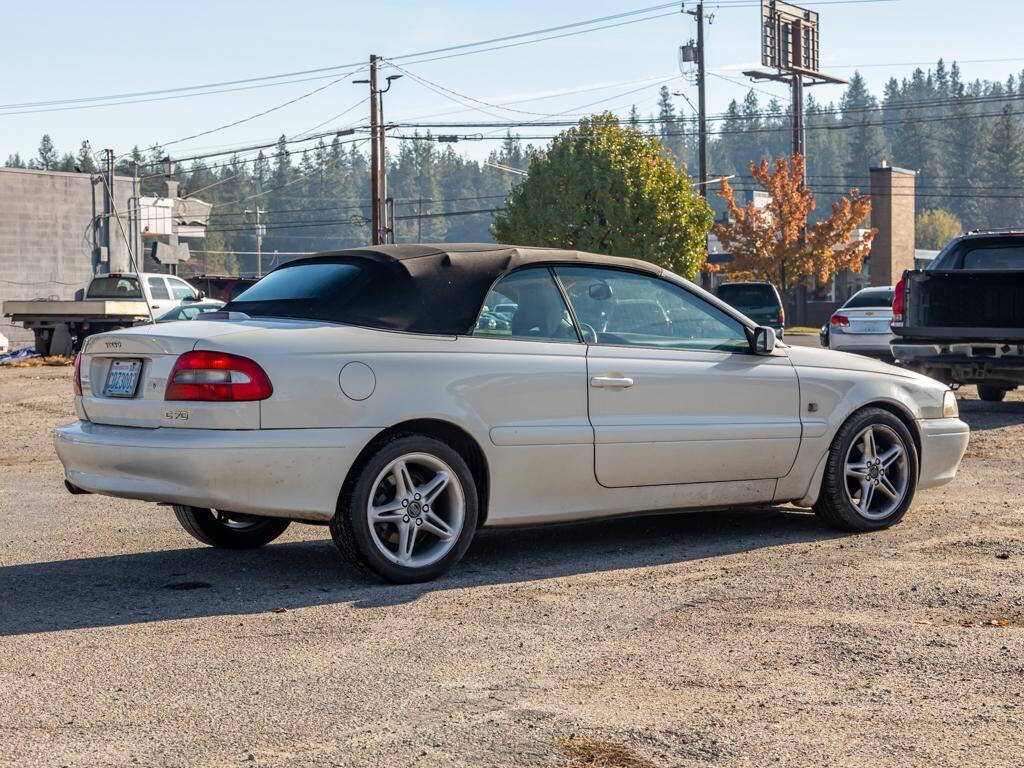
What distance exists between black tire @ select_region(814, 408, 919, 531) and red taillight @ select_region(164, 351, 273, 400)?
10.9 ft

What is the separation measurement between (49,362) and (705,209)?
27771mm

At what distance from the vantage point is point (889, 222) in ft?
237

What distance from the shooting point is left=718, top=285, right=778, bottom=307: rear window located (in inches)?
1336

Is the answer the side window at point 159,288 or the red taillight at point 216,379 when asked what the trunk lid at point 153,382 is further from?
the side window at point 159,288

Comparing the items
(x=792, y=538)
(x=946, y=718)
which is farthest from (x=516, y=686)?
(x=792, y=538)

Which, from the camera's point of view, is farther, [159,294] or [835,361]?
[159,294]

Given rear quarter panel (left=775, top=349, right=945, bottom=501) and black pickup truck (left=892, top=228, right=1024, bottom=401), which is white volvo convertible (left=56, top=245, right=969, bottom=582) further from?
black pickup truck (left=892, top=228, right=1024, bottom=401)

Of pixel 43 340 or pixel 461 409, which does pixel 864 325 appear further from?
pixel 461 409

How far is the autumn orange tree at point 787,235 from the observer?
59375 mm

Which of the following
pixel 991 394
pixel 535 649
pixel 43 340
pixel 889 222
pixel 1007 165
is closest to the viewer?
pixel 535 649

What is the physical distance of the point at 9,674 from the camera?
4.83 meters

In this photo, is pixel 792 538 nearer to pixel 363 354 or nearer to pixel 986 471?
pixel 363 354

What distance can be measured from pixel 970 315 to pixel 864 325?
11290 mm

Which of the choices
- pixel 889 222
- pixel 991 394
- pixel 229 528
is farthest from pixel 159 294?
pixel 889 222
